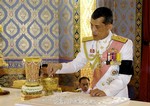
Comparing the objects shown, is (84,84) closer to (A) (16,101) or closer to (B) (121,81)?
(B) (121,81)

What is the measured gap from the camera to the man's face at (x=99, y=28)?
2.93 meters

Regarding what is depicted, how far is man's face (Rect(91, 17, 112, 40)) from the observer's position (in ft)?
9.60

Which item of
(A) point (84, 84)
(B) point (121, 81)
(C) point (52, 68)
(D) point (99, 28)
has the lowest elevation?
(A) point (84, 84)

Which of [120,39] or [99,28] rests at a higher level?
[99,28]

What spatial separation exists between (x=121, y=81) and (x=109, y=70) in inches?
10.2

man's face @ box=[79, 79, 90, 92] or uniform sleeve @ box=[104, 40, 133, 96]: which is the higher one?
uniform sleeve @ box=[104, 40, 133, 96]

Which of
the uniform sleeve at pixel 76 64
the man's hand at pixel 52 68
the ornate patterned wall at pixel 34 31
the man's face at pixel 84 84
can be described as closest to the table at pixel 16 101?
the man's hand at pixel 52 68

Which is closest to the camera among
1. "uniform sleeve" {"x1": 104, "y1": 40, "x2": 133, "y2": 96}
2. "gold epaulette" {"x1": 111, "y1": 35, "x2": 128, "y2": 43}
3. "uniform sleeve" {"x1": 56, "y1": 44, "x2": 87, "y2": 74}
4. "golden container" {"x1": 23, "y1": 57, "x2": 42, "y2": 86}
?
"golden container" {"x1": 23, "y1": 57, "x2": 42, "y2": 86}

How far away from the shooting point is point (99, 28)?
297 centimetres

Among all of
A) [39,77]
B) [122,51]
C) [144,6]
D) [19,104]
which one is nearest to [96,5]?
[144,6]

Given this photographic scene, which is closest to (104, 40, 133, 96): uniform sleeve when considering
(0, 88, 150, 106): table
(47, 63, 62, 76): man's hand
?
(0, 88, 150, 106): table

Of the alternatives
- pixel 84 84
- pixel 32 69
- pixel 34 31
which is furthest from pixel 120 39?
pixel 34 31

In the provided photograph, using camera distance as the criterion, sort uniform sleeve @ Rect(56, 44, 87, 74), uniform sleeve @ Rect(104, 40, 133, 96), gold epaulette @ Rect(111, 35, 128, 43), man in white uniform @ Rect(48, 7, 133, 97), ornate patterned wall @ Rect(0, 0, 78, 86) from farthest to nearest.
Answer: ornate patterned wall @ Rect(0, 0, 78, 86), uniform sleeve @ Rect(56, 44, 87, 74), gold epaulette @ Rect(111, 35, 128, 43), man in white uniform @ Rect(48, 7, 133, 97), uniform sleeve @ Rect(104, 40, 133, 96)

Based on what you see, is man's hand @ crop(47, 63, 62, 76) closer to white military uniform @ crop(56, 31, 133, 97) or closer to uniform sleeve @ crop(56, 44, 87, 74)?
white military uniform @ crop(56, 31, 133, 97)
